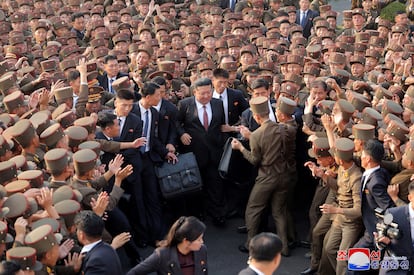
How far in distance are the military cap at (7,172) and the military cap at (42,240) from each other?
1.35m

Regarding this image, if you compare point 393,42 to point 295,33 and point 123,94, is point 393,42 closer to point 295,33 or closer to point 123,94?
point 295,33

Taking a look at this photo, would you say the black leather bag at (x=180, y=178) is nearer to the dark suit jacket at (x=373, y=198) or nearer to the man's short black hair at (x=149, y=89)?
the man's short black hair at (x=149, y=89)

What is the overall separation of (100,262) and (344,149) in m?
2.75

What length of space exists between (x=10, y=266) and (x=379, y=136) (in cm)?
432

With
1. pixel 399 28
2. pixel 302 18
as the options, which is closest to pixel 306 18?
pixel 302 18

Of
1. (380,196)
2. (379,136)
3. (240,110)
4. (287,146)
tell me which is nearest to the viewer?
(380,196)

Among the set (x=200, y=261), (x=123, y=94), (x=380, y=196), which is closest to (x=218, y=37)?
(x=123, y=94)

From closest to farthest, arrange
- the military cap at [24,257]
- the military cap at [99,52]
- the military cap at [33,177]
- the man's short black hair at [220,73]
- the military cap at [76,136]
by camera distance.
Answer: the military cap at [24,257], the military cap at [33,177], the military cap at [76,136], the man's short black hair at [220,73], the military cap at [99,52]

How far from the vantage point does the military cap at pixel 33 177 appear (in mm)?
6773

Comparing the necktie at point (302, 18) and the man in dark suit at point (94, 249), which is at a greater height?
the necktie at point (302, 18)

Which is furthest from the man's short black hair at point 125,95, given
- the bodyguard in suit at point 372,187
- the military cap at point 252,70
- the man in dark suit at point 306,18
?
the man in dark suit at point 306,18

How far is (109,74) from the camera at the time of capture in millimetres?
10438

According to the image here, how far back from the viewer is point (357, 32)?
13531 millimetres

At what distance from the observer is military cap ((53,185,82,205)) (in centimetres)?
649
